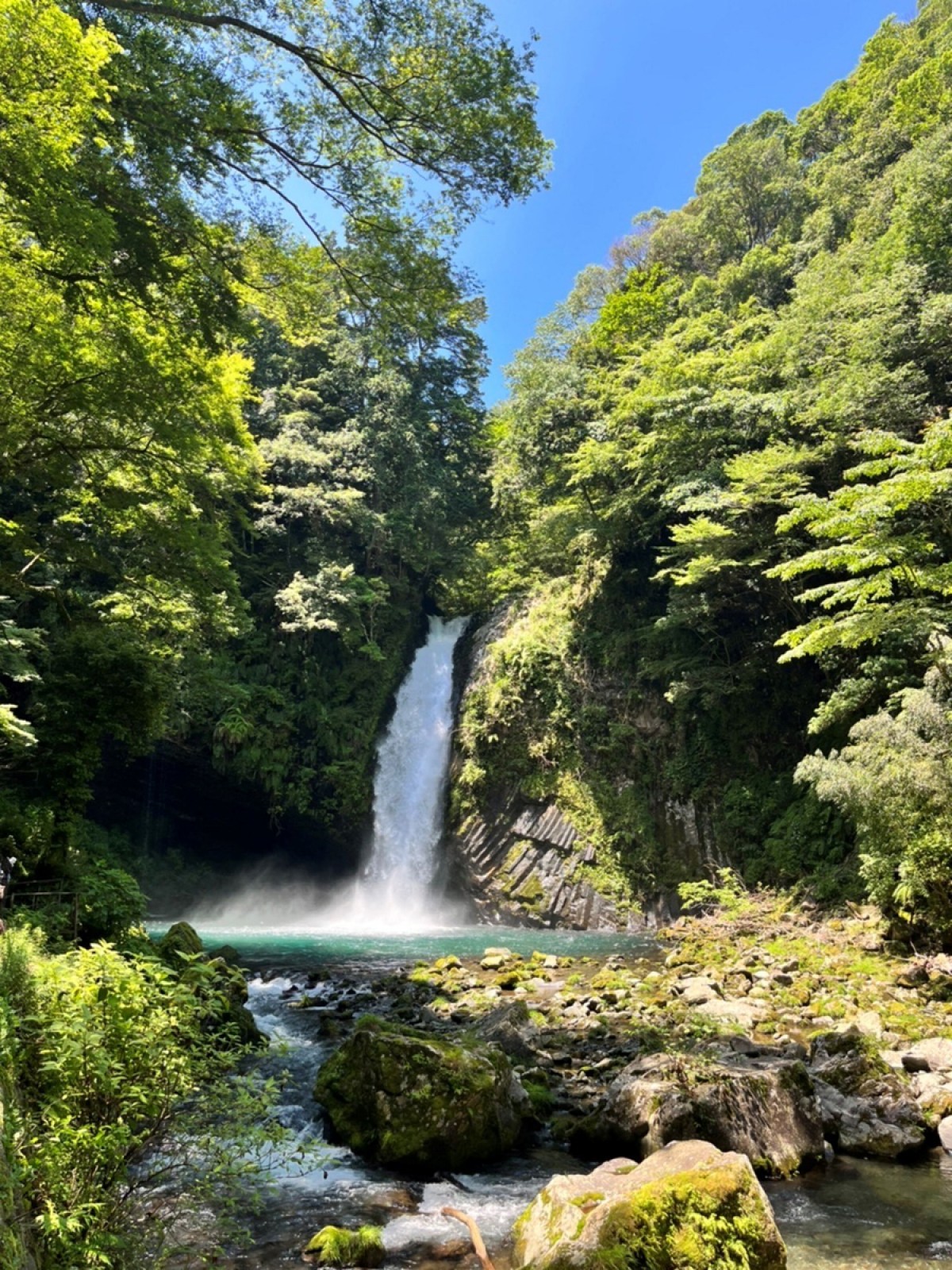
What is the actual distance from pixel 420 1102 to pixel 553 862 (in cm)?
1234

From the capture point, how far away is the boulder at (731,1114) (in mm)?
5199

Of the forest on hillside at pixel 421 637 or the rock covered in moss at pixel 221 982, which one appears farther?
the rock covered in moss at pixel 221 982

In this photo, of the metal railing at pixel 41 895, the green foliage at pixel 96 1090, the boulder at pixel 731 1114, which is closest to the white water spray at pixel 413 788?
the metal railing at pixel 41 895

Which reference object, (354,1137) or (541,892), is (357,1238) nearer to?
(354,1137)

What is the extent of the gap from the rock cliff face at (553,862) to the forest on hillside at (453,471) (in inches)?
13.3

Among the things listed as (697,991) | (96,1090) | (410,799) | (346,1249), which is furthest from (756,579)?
(96,1090)

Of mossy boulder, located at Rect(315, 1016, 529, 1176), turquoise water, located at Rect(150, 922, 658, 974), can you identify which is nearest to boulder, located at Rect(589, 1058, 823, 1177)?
mossy boulder, located at Rect(315, 1016, 529, 1176)

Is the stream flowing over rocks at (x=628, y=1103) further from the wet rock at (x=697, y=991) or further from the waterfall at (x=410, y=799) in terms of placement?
the waterfall at (x=410, y=799)

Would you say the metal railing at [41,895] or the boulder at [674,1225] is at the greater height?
the metal railing at [41,895]

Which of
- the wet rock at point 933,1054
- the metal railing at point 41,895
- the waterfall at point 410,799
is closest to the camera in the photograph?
the wet rock at point 933,1054

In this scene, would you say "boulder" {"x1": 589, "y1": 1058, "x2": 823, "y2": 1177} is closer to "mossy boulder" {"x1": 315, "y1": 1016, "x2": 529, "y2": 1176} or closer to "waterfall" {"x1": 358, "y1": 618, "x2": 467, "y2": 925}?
"mossy boulder" {"x1": 315, "y1": 1016, "x2": 529, "y2": 1176}

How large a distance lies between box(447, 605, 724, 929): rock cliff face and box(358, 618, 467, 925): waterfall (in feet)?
3.29

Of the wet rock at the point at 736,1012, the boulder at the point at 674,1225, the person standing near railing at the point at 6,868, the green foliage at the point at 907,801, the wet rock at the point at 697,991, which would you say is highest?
the green foliage at the point at 907,801

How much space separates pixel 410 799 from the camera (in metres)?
21.2
